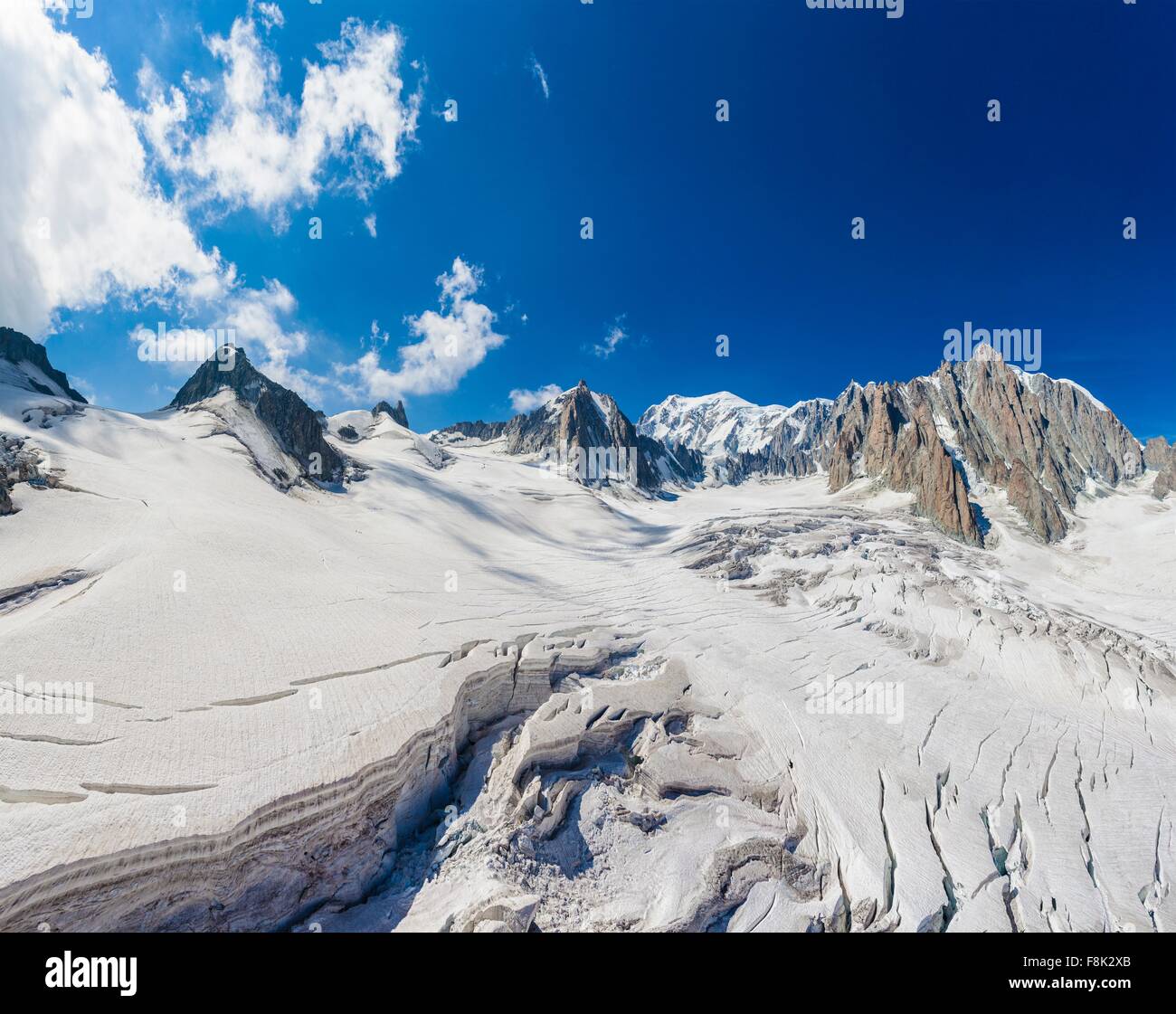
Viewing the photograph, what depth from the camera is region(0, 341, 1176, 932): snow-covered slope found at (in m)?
7.46

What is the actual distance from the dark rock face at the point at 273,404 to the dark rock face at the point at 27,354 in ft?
29.5

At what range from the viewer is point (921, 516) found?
52.8m

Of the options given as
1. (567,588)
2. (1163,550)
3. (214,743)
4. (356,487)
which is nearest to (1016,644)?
(567,588)

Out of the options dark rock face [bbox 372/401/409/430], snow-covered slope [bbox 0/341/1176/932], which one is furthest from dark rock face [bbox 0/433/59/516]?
dark rock face [bbox 372/401/409/430]

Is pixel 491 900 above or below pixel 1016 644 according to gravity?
below

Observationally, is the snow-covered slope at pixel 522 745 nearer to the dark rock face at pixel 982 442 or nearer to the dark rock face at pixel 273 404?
the dark rock face at pixel 273 404
